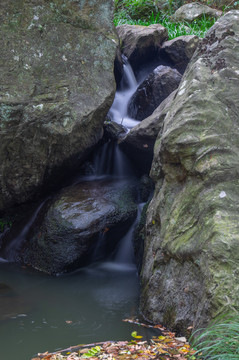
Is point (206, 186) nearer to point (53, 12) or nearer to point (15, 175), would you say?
point (15, 175)

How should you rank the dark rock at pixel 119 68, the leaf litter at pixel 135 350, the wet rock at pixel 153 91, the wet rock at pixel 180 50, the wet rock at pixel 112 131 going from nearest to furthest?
the leaf litter at pixel 135 350
the wet rock at pixel 112 131
the wet rock at pixel 153 91
the dark rock at pixel 119 68
the wet rock at pixel 180 50

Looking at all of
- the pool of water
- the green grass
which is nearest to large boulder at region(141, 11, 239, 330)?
the pool of water

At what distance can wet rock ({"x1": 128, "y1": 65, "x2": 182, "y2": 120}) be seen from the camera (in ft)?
24.2

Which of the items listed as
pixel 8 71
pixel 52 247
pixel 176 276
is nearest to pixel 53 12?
pixel 8 71

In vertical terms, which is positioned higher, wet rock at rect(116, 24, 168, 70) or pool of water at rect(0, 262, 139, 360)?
wet rock at rect(116, 24, 168, 70)

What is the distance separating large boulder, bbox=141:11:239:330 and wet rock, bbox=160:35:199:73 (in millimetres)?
4066

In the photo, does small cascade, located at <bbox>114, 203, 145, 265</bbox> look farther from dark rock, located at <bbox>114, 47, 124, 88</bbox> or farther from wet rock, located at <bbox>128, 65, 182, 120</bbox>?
dark rock, located at <bbox>114, 47, 124, 88</bbox>

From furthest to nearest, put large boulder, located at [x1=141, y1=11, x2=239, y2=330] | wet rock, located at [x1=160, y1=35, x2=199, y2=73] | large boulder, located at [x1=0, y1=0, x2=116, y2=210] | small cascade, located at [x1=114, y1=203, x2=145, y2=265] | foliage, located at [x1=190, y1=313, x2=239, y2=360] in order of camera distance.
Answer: wet rock, located at [x1=160, y1=35, x2=199, y2=73] < small cascade, located at [x1=114, y1=203, x2=145, y2=265] < large boulder, located at [x1=0, y1=0, x2=116, y2=210] < large boulder, located at [x1=141, y1=11, x2=239, y2=330] < foliage, located at [x1=190, y1=313, x2=239, y2=360]

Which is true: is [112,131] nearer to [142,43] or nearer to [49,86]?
[49,86]

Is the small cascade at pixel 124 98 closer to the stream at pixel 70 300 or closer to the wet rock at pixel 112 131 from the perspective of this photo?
the wet rock at pixel 112 131

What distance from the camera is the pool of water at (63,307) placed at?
351 cm

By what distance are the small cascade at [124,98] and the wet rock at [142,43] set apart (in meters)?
0.21

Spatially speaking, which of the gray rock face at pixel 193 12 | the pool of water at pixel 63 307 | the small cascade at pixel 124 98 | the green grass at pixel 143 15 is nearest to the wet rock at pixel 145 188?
the pool of water at pixel 63 307

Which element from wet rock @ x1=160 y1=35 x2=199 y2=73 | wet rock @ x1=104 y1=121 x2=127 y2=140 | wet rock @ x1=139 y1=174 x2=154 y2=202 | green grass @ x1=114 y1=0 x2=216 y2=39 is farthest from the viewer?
green grass @ x1=114 y1=0 x2=216 y2=39
